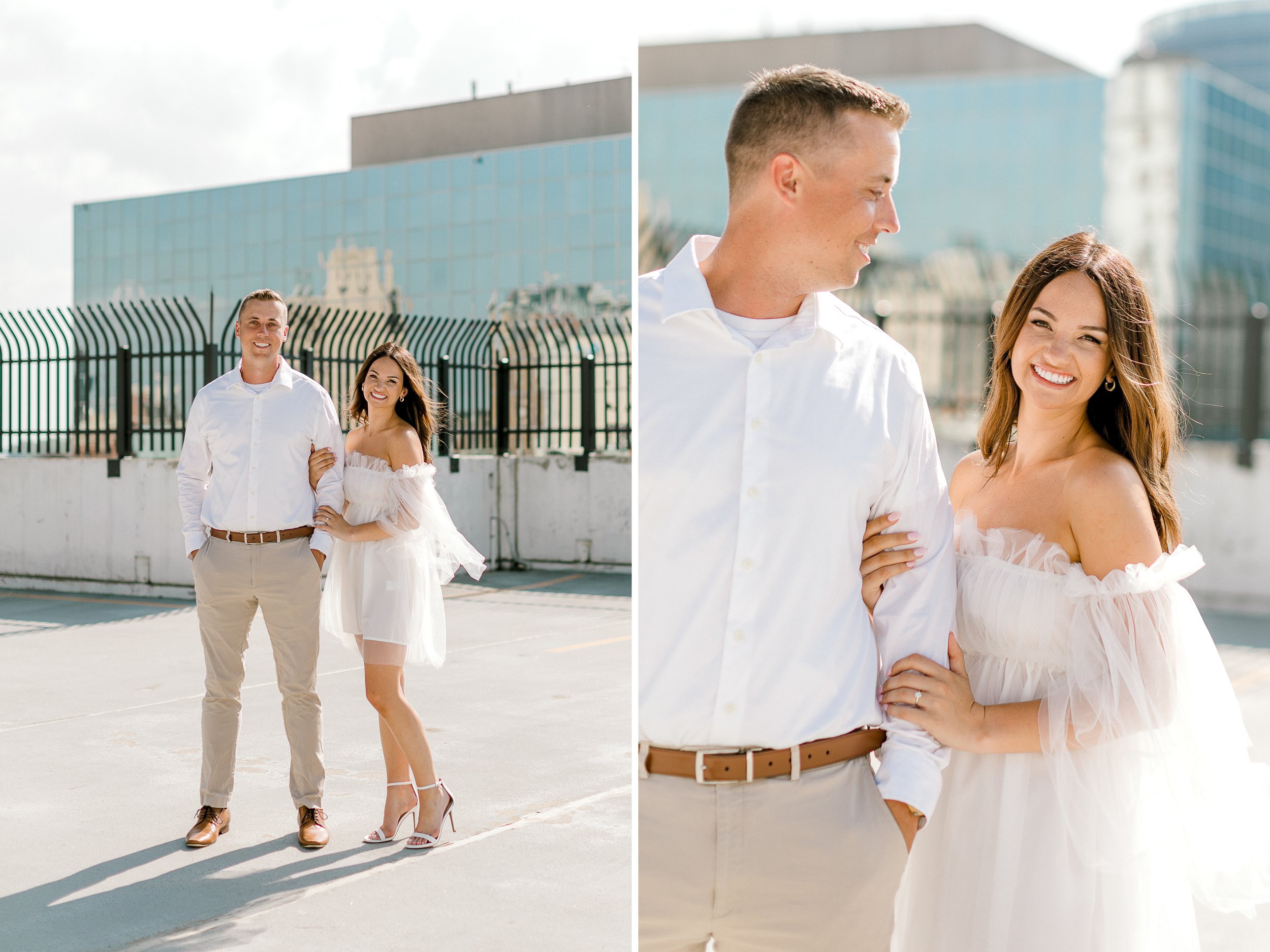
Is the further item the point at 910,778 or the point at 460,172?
the point at 460,172

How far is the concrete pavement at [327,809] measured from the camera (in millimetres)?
2686

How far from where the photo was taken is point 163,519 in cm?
836

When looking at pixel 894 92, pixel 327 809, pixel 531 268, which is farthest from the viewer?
pixel 531 268

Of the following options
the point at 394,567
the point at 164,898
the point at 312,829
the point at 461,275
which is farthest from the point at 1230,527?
the point at 461,275

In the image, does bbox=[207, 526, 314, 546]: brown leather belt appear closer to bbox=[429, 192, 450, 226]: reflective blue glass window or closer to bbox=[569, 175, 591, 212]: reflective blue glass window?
bbox=[569, 175, 591, 212]: reflective blue glass window

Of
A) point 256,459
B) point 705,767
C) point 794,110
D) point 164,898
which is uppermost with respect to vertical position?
point 794,110

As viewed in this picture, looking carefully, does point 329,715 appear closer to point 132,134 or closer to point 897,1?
point 897,1


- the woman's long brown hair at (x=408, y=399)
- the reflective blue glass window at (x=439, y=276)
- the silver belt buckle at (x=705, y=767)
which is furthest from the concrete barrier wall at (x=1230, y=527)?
the reflective blue glass window at (x=439, y=276)

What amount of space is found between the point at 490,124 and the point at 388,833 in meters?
26.7

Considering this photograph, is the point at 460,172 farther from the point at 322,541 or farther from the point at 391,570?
the point at 391,570

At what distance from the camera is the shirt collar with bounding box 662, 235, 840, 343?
4.71 ft

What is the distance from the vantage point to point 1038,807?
163cm

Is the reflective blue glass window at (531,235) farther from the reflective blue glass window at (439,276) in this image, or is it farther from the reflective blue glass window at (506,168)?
the reflective blue glass window at (439,276)

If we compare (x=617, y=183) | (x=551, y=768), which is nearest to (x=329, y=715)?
(x=551, y=768)
